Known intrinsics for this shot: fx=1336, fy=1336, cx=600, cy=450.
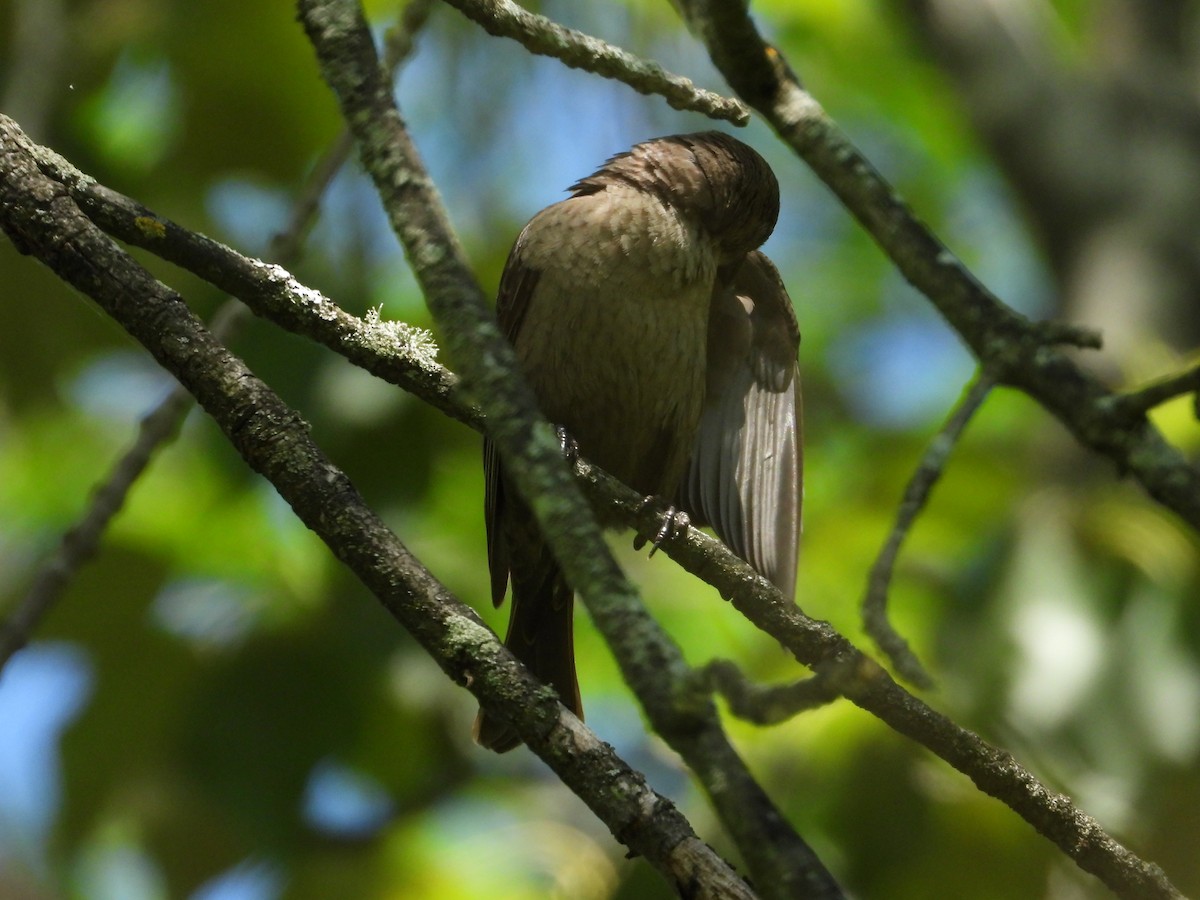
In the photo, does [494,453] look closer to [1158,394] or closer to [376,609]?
[376,609]

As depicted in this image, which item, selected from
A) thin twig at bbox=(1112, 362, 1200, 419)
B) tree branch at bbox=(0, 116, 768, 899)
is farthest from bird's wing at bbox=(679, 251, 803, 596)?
tree branch at bbox=(0, 116, 768, 899)

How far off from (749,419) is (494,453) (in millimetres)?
1034

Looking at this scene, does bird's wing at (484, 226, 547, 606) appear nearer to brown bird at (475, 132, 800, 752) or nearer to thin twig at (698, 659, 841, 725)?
brown bird at (475, 132, 800, 752)

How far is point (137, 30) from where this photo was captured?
451cm

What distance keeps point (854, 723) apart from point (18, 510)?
426 centimetres

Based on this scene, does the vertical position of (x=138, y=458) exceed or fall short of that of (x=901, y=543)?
it falls short

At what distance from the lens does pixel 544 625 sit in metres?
4.46

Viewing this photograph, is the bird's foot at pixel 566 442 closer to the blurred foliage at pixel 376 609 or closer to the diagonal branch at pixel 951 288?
the blurred foliage at pixel 376 609

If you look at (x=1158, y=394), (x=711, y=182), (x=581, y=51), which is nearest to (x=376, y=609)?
(x=711, y=182)

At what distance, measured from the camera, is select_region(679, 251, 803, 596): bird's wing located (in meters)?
4.47

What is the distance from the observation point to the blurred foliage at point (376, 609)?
12.9 ft

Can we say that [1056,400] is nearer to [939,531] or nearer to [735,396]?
[735,396]

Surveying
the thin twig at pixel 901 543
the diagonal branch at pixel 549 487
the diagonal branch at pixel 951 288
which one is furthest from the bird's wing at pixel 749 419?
the diagonal branch at pixel 549 487

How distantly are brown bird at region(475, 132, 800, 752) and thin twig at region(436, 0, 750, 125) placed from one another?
1135mm
